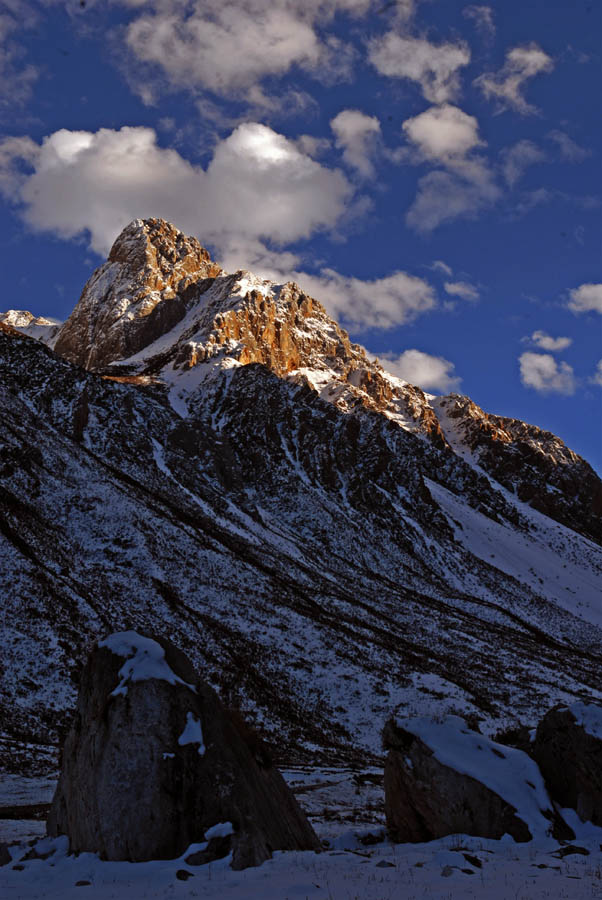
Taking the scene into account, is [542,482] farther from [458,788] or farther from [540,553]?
[458,788]

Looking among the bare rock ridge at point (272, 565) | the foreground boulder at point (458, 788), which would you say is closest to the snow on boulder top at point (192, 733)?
the foreground boulder at point (458, 788)

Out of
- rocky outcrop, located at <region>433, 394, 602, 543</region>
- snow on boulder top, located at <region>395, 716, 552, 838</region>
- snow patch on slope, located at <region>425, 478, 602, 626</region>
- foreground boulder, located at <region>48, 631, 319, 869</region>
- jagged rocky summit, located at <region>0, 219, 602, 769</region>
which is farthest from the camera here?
rocky outcrop, located at <region>433, 394, 602, 543</region>

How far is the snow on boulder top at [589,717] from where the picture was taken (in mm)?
15836

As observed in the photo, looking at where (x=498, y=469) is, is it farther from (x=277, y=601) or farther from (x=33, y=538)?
(x=33, y=538)

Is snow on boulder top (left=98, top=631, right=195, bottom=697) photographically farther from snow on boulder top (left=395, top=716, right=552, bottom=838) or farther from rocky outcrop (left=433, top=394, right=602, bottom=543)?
rocky outcrop (left=433, top=394, right=602, bottom=543)

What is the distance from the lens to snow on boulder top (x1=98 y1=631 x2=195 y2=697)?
13.0 m

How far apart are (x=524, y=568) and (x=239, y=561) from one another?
63.1m

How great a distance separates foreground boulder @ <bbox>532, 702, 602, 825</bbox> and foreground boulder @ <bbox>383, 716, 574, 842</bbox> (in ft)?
1.74

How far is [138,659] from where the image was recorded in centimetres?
1339

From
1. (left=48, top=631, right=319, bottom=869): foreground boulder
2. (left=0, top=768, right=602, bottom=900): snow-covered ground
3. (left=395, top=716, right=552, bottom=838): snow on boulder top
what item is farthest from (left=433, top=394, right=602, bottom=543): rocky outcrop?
(left=48, top=631, right=319, bottom=869): foreground boulder

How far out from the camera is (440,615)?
78.6 metres

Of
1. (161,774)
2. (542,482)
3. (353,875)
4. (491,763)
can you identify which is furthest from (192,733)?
(542,482)

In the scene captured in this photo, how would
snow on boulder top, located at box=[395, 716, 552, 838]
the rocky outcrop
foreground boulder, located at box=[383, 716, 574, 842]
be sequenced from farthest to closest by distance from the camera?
the rocky outcrop → snow on boulder top, located at box=[395, 716, 552, 838] → foreground boulder, located at box=[383, 716, 574, 842]

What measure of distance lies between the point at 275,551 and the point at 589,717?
67.2 metres
